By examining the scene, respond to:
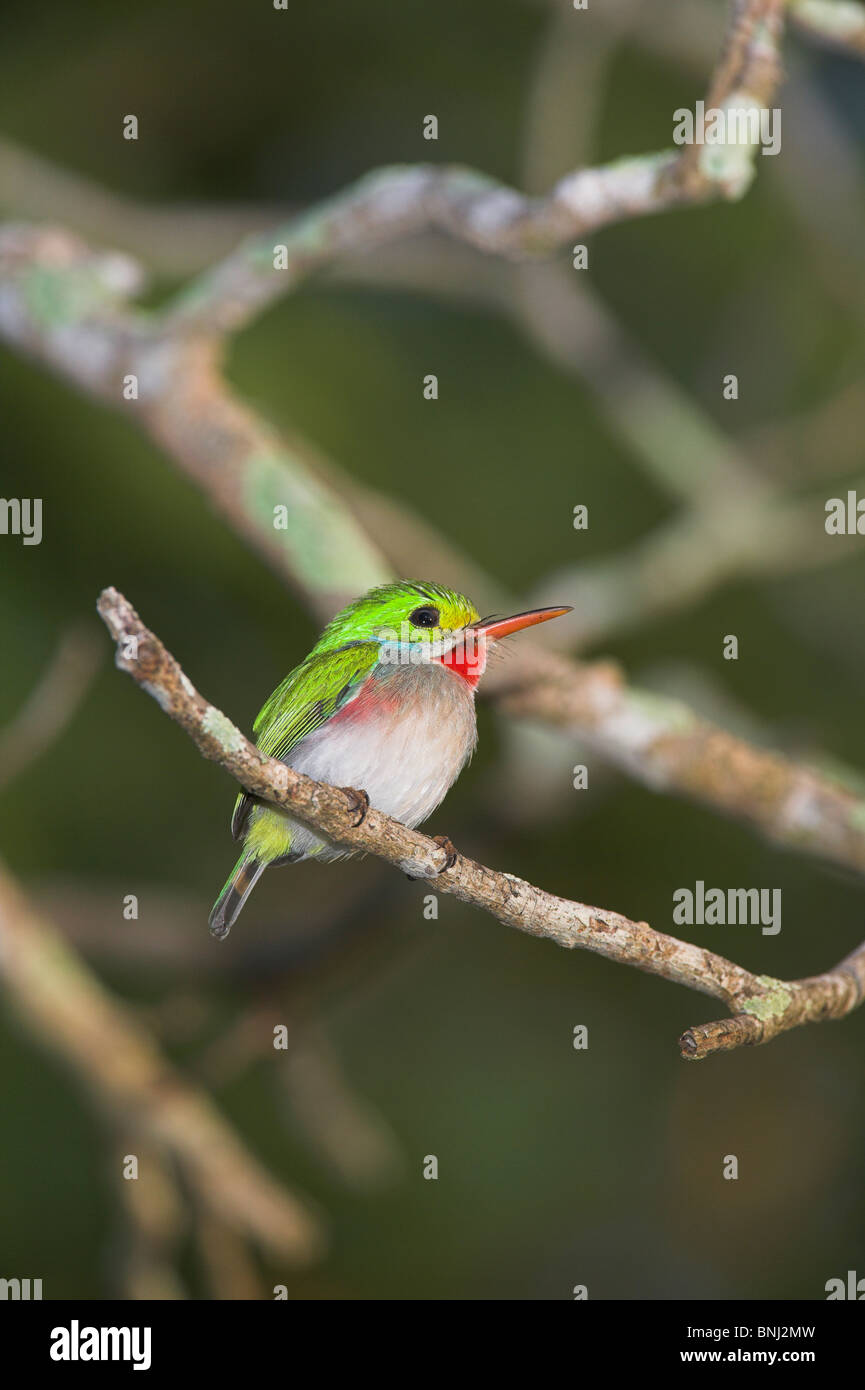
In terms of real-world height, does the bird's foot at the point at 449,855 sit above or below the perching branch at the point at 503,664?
below

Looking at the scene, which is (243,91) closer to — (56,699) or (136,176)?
(136,176)

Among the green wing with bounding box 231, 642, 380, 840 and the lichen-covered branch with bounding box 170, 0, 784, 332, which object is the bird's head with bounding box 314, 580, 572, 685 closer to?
the green wing with bounding box 231, 642, 380, 840

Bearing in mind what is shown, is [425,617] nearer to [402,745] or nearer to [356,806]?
[402,745]

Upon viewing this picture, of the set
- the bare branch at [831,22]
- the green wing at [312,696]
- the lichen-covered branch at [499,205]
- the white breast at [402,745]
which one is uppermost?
the bare branch at [831,22]

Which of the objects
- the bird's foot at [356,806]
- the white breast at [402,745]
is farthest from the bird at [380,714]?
the bird's foot at [356,806]

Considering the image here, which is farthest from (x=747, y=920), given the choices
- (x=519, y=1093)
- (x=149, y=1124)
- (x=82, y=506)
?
(x=82, y=506)

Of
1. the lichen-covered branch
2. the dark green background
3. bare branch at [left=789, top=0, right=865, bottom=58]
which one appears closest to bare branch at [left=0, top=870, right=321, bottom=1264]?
the dark green background

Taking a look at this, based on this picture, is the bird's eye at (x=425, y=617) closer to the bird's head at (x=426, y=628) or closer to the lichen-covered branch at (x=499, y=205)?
the bird's head at (x=426, y=628)

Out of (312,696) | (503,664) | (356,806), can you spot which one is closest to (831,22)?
(503,664)
